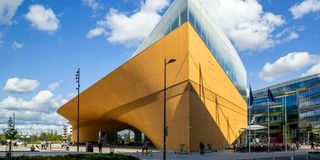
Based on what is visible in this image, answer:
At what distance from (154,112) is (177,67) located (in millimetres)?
7611

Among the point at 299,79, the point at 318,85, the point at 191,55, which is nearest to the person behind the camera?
the point at 191,55

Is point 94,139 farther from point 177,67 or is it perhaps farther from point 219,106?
point 177,67

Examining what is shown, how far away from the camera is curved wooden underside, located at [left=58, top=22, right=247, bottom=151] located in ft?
147

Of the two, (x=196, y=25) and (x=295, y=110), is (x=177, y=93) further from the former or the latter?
(x=295, y=110)

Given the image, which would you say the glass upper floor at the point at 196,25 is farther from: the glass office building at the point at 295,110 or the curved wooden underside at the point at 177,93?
the glass office building at the point at 295,110

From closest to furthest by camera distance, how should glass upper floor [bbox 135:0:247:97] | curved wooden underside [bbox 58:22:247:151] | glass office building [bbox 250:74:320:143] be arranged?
curved wooden underside [bbox 58:22:247:151], glass upper floor [bbox 135:0:247:97], glass office building [bbox 250:74:320:143]

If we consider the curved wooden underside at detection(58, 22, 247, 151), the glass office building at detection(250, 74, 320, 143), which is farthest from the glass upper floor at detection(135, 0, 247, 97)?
the glass office building at detection(250, 74, 320, 143)

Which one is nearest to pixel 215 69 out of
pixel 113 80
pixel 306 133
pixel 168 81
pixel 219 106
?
pixel 219 106

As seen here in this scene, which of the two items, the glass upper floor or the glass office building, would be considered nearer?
the glass upper floor

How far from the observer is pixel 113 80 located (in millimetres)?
57875

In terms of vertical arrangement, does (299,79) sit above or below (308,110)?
above

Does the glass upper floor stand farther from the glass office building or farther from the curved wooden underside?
the glass office building

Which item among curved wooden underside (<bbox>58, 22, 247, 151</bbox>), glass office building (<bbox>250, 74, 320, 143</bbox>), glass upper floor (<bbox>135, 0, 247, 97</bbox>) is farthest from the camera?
glass office building (<bbox>250, 74, 320, 143</bbox>)

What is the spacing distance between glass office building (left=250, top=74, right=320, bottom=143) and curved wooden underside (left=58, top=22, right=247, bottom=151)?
4599 cm
